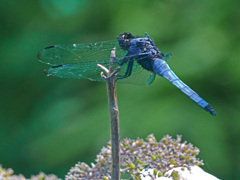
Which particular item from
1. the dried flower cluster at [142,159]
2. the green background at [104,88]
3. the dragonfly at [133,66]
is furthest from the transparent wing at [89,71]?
the green background at [104,88]

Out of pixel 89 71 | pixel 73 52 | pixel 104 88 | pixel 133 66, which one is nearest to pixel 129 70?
pixel 133 66

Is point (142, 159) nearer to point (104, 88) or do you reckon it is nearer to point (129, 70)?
point (129, 70)

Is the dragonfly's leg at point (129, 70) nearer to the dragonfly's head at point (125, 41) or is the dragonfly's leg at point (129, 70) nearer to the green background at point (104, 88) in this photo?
the dragonfly's head at point (125, 41)

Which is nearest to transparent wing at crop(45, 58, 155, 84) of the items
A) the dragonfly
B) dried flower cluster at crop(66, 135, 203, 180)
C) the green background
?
the dragonfly

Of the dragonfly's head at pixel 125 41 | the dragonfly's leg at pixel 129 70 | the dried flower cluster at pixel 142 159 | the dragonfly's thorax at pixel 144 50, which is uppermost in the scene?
the dragonfly's head at pixel 125 41

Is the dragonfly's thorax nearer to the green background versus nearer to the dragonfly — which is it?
the dragonfly

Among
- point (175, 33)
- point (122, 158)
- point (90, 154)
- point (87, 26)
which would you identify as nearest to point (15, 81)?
point (87, 26)

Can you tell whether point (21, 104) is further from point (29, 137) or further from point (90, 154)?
point (90, 154)
